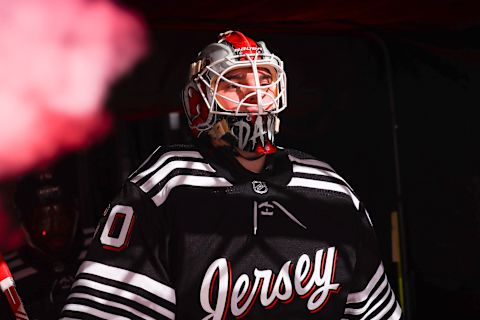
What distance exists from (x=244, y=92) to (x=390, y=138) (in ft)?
9.26

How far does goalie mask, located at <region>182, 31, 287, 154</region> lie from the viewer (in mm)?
1920

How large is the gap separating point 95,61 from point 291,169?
1578mm

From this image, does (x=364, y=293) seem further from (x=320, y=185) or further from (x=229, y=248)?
(x=229, y=248)

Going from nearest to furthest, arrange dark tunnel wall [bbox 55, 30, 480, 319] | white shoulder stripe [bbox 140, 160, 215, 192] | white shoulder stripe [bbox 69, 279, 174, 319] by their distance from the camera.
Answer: white shoulder stripe [bbox 69, 279, 174, 319] < white shoulder stripe [bbox 140, 160, 215, 192] < dark tunnel wall [bbox 55, 30, 480, 319]

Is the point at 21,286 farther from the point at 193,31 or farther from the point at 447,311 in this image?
the point at 447,311

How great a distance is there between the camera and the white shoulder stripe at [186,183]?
1.84 m

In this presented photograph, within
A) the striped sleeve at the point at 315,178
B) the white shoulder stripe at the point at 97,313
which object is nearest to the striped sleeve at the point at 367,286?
the striped sleeve at the point at 315,178

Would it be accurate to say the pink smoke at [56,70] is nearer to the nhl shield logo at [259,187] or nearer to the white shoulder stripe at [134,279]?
the nhl shield logo at [259,187]

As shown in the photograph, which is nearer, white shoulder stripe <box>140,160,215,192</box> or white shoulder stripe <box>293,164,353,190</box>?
white shoulder stripe <box>140,160,215,192</box>

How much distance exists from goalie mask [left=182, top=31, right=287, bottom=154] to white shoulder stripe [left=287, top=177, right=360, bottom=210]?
0.15m

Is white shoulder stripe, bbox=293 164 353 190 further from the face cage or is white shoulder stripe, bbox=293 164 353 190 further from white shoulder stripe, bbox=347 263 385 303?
white shoulder stripe, bbox=347 263 385 303

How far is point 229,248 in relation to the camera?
1848mm

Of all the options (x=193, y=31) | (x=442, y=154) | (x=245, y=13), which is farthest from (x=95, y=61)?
(x=442, y=154)

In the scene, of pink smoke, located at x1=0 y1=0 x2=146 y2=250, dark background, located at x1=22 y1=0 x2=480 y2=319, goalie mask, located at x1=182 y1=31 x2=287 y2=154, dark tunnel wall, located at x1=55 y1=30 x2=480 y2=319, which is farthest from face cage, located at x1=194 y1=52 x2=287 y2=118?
dark tunnel wall, located at x1=55 y1=30 x2=480 y2=319
